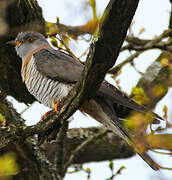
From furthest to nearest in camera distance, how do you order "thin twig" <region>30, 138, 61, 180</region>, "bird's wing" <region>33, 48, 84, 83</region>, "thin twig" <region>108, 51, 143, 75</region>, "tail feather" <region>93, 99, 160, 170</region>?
1. "thin twig" <region>108, 51, 143, 75</region>
2. "thin twig" <region>30, 138, 61, 180</region>
3. "bird's wing" <region>33, 48, 84, 83</region>
4. "tail feather" <region>93, 99, 160, 170</region>

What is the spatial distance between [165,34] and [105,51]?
1783 mm

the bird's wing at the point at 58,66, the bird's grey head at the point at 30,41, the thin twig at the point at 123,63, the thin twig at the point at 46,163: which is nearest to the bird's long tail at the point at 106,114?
the bird's wing at the point at 58,66

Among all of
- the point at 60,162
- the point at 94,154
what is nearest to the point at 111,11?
the point at 60,162

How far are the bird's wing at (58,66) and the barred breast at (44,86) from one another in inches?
1.9

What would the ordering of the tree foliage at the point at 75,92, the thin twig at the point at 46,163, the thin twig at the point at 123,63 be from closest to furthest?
the tree foliage at the point at 75,92 < the thin twig at the point at 46,163 < the thin twig at the point at 123,63

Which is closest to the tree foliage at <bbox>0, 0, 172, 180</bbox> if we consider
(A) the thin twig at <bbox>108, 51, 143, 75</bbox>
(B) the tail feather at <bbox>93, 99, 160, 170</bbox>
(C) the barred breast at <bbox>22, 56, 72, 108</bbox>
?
(A) the thin twig at <bbox>108, 51, 143, 75</bbox>

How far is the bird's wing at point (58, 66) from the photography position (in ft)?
10.7

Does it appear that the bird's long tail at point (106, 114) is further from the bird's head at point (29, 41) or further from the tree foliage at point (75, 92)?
the bird's head at point (29, 41)

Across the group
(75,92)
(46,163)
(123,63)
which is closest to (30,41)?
(123,63)

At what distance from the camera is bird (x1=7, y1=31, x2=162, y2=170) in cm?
306

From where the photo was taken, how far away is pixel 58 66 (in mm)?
3455

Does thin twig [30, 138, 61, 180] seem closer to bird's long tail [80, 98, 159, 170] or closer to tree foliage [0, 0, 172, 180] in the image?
tree foliage [0, 0, 172, 180]

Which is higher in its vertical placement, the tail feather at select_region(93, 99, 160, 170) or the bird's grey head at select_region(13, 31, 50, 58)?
the bird's grey head at select_region(13, 31, 50, 58)

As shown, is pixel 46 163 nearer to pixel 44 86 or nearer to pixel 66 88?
pixel 44 86
